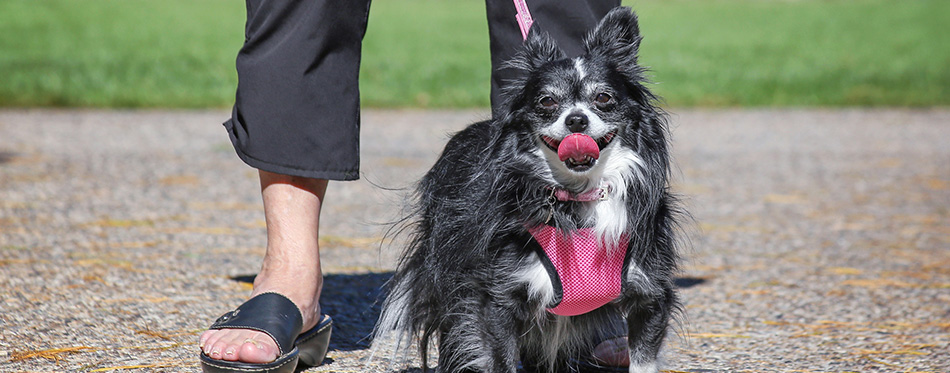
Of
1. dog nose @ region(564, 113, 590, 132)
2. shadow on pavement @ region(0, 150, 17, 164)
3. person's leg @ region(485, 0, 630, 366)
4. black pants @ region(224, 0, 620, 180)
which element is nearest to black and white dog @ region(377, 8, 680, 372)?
dog nose @ region(564, 113, 590, 132)

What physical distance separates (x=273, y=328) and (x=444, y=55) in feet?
47.2

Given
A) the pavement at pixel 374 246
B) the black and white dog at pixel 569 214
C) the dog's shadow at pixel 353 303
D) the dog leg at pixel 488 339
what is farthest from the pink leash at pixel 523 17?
the dog's shadow at pixel 353 303

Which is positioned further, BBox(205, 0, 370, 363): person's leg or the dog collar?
BBox(205, 0, 370, 363): person's leg

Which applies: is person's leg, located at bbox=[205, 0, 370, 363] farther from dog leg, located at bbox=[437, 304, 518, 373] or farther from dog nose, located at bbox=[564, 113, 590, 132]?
dog nose, located at bbox=[564, 113, 590, 132]

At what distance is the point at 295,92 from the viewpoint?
8.30 feet

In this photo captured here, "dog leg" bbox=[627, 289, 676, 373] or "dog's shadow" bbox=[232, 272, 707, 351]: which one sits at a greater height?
"dog leg" bbox=[627, 289, 676, 373]

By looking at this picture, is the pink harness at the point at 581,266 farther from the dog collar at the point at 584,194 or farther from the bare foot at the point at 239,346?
the bare foot at the point at 239,346

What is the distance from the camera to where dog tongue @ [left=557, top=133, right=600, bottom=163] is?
216cm

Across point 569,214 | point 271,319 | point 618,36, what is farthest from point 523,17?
point 271,319

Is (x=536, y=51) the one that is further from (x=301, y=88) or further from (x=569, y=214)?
(x=301, y=88)

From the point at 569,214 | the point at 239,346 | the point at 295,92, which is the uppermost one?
the point at 295,92

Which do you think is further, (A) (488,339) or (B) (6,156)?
(B) (6,156)

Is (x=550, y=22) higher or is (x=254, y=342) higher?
(x=550, y=22)

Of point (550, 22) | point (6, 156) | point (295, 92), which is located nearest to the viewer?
point (295, 92)
